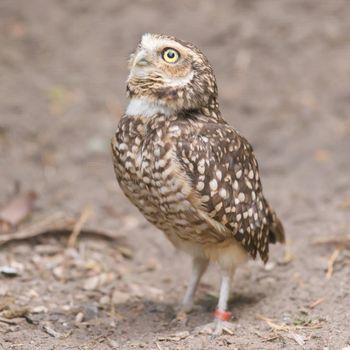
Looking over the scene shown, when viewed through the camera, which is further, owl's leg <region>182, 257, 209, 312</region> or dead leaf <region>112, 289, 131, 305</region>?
dead leaf <region>112, 289, 131, 305</region>

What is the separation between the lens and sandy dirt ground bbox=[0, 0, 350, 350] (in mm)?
4402

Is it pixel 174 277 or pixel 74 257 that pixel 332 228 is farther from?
pixel 74 257

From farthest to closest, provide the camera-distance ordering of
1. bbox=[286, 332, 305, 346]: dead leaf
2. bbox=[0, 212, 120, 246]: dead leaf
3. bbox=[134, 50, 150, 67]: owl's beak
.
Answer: bbox=[0, 212, 120, 246]: dead leaf → bbox=[134, 50, 150, 67]: owl's beak → bbox=[286, 332, 305, 346]: dead leaf

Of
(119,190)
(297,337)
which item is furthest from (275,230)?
(119,190)

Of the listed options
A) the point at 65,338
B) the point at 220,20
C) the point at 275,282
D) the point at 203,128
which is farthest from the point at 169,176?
the point at 220,20

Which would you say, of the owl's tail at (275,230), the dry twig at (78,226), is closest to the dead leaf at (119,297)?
the dry twig at (78,226)

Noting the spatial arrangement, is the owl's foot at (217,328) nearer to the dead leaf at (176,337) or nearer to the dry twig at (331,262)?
the dead leaf at (176,337)

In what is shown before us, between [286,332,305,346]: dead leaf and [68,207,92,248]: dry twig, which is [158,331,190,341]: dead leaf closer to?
[286,332,305,346]: dead leaf

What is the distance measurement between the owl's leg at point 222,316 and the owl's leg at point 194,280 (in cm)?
29

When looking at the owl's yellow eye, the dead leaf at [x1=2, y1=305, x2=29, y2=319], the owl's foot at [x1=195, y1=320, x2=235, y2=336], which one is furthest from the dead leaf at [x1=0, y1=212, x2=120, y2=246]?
the owl's yellow eye

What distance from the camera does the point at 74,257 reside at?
Answer: 211 inches

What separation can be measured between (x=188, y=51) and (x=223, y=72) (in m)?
3.83

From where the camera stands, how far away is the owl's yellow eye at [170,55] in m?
4.07

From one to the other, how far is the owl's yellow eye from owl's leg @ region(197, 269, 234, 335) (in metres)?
1.36
